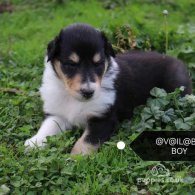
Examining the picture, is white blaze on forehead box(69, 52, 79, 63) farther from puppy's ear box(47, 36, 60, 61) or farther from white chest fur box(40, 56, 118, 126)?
white chest fur box(40, 56, 118, 126)

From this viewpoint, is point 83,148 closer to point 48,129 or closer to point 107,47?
point 48,129

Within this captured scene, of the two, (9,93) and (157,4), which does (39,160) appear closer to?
(9,93)

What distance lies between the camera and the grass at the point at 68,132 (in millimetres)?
4238

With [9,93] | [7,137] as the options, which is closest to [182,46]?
[9,93]

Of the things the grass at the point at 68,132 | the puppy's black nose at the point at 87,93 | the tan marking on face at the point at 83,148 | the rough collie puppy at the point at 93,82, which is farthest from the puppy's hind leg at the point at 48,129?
the puppy's black nose at the point at 87,93

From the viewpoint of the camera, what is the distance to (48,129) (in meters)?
5.29

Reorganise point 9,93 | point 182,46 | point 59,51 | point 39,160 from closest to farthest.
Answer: point 39,160 < point 59,51 < point 9,93 < point 182,46

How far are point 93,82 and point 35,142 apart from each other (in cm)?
81

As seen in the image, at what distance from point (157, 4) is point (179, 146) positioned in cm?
540

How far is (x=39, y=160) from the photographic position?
14.3ft
